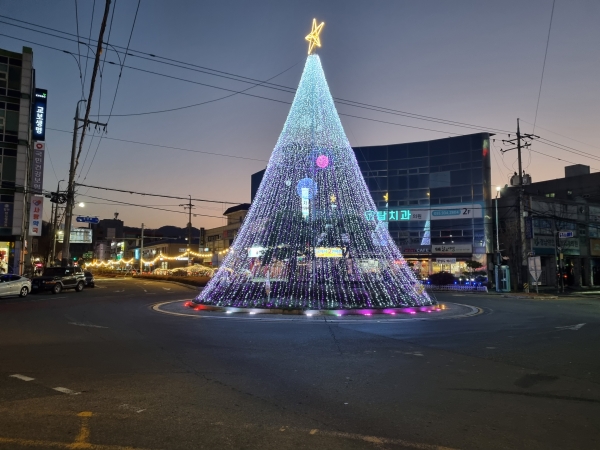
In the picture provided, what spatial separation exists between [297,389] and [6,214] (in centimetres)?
3710

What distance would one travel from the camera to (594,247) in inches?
1820

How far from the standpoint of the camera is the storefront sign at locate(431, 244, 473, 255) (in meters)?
41.8

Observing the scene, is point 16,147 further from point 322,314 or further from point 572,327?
point 572,327

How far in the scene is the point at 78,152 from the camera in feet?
101

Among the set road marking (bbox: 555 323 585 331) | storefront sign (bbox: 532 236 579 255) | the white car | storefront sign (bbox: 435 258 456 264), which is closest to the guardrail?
storefront sign (bbox: 435 258 456 264)

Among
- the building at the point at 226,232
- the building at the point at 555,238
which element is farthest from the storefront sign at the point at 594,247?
the building at the point at 226,232

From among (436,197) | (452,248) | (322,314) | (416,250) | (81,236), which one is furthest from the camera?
(81,236)

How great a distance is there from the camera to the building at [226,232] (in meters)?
75.4

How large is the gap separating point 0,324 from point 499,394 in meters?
13.7

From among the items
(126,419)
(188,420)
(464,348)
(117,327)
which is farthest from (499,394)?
(117,327)

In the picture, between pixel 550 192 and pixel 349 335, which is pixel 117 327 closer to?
pixel 349 335

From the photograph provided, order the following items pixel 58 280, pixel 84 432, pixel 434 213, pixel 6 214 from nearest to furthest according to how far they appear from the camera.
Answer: pixel 84 432
pixel 58 280
pixel 6 214
pixel 434 213

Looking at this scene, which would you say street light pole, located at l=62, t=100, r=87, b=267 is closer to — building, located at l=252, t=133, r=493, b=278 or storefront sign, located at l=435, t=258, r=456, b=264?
building, located at l=252, t=133, r=493, b=278

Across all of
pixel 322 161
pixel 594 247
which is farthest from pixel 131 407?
pixel 594 247
